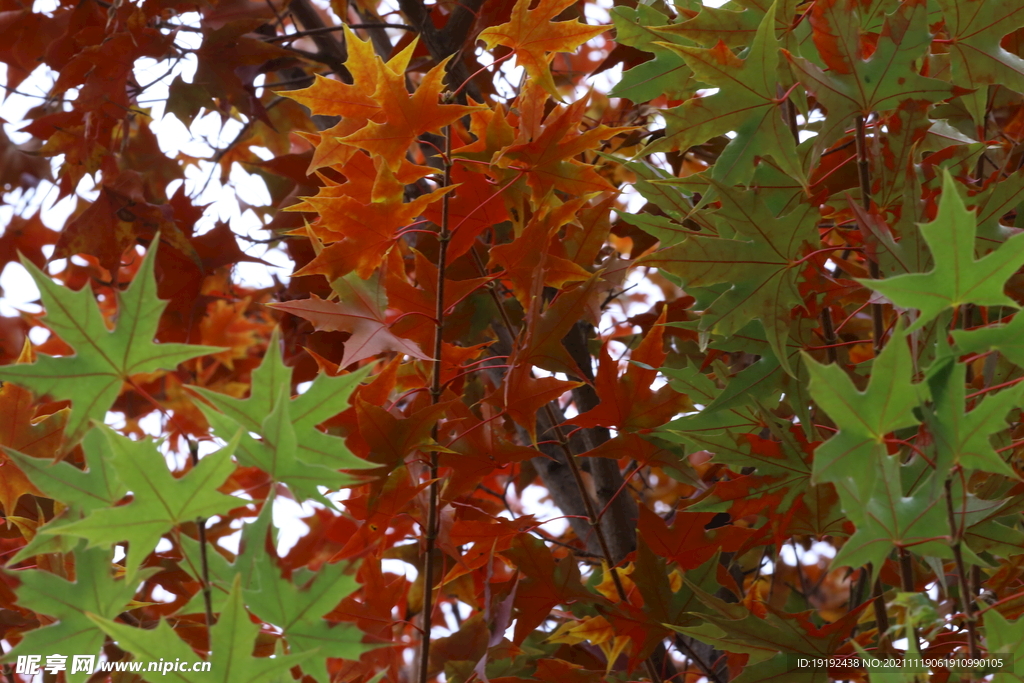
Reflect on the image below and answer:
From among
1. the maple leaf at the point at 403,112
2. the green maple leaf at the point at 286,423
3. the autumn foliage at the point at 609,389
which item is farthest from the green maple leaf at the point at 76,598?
the maple leaf at the point at 403,112

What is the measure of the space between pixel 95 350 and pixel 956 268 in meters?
0.49

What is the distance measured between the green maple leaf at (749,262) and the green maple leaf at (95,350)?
0.34 meters

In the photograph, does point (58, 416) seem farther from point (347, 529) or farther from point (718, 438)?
point (718, 438)

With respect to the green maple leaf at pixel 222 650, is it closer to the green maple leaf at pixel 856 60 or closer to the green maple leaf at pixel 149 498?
the green maple leaf at pixel 149 498

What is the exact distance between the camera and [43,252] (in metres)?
1.28

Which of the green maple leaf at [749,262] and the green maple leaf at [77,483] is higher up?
the green maple leaf at [749,262]

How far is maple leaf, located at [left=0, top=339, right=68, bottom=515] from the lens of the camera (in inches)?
28.0

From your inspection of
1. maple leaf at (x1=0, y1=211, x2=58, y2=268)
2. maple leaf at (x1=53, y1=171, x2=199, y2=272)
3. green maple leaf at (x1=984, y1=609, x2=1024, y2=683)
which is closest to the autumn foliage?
green maple leaf at (x1=984, y1=609, x2=1024, y2=683)

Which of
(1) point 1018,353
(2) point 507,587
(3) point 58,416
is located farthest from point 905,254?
(3) point 58,416

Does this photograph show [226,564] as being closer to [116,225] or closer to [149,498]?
[149,498]

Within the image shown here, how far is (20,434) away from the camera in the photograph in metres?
0.72

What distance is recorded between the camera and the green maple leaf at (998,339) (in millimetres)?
449

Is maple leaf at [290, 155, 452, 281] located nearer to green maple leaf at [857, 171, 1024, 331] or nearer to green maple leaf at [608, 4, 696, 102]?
green maple leaf at [608, 4, 696, 102]

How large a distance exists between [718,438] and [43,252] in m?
1.10
